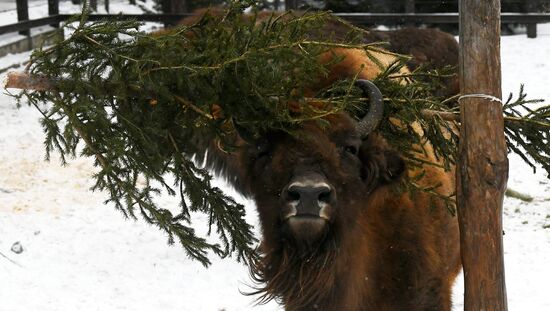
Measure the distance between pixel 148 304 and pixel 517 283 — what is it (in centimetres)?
345

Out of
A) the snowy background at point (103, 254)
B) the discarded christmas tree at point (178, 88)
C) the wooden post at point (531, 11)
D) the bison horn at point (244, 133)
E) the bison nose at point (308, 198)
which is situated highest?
the discarded christmas tree at point (178, 88)

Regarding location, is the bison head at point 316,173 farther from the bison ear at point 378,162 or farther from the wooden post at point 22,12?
the wooden post at point 22,12

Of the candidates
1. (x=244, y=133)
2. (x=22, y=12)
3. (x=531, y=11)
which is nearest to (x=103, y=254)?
(x=244, y=133)

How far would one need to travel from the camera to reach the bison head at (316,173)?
3928mm

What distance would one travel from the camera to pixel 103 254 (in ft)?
28.8

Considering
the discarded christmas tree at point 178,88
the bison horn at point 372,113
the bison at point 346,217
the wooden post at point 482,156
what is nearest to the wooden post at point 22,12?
the bison at point 346,217

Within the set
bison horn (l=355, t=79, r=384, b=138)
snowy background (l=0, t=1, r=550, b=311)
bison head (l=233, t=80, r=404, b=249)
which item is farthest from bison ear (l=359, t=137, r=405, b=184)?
snowy background (l=0, t=1, r=550, b=311)

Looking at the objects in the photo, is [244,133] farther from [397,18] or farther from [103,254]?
[397,18]

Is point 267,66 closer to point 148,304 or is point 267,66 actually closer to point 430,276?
point 430,276

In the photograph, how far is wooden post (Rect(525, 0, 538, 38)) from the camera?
17.7 metres

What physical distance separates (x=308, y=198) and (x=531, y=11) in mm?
16093

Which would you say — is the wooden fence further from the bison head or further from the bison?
the bison head

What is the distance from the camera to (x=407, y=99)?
4.38 m

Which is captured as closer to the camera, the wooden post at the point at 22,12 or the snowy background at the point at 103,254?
the snowy background at the point at 103,254
